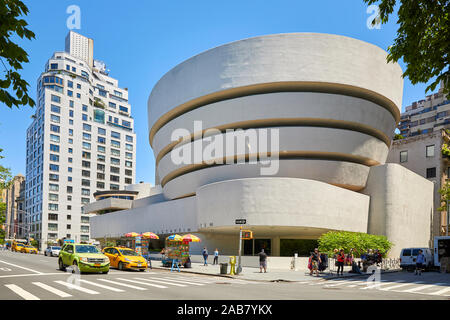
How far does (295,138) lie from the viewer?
41.6 meters

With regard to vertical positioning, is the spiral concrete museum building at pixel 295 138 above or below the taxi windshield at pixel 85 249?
above

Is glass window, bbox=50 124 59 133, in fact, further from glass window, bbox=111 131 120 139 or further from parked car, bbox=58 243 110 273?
parked car, bbox=58 243 110 273

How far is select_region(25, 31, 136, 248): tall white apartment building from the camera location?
325 ft

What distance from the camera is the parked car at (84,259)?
2102 cm

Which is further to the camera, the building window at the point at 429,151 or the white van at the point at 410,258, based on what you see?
the building window at the point at 429,151

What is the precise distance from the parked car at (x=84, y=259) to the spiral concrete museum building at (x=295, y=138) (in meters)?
18.3

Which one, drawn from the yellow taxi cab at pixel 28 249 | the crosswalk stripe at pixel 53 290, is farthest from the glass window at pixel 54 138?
the crosswalk stripe at pixel 53 290

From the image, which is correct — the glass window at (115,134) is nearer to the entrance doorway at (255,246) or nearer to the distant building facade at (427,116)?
the distant building facade at (427,116)

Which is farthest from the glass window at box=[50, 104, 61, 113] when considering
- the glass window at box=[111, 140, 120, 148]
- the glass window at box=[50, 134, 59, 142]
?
the glass window at box=[111, 140, 120, 148]

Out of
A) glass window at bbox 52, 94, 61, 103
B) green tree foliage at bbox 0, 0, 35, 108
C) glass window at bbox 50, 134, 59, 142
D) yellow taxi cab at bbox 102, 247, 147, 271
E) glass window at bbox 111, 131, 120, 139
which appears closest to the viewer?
green tree foliage at bbox 0, 0, 35, 108

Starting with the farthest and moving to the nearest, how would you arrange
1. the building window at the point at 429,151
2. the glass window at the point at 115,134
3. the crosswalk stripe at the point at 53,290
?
the glass window at the point at 115,134
the building window at the point at 429,151
the crosswalk stripe at the point at 53,290

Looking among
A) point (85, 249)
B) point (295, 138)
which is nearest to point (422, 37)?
point (85, 249)

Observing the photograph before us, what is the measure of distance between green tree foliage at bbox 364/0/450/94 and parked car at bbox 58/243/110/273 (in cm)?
1744

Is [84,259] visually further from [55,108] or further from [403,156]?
[55,108]
